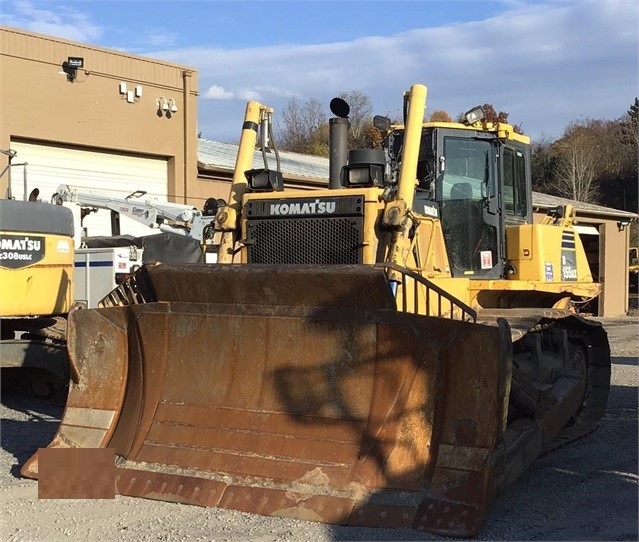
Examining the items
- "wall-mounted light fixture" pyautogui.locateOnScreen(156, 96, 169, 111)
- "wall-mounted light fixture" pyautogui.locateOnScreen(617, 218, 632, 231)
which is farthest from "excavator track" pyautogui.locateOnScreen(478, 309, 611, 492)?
"wall-mounted light fixture" pyautogui.locateOnScreen(617, 218, 632, 231)

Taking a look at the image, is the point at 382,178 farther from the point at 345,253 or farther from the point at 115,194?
the point at 115,194

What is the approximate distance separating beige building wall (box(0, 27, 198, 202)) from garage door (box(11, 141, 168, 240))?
0.61 feet

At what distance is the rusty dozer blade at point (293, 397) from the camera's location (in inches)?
204

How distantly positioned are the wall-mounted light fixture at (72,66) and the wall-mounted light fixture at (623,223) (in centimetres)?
1655

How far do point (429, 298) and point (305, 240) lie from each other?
3.86 feet

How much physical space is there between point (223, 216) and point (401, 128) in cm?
180

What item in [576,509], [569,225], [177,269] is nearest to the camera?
[576,509]

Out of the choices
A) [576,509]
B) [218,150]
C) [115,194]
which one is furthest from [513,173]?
[218,150]

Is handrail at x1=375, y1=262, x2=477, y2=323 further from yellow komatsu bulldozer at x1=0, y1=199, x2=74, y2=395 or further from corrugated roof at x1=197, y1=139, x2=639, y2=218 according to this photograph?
corrugated roof at x1=197, y1=139, x2=639, y2=218

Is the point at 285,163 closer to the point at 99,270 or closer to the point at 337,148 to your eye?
the point at 99,270

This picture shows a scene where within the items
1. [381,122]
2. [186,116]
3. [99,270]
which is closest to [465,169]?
[381,122]

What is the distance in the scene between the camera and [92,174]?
61.7 ft

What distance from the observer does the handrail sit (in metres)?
5.34

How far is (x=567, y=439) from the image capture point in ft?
24.7
